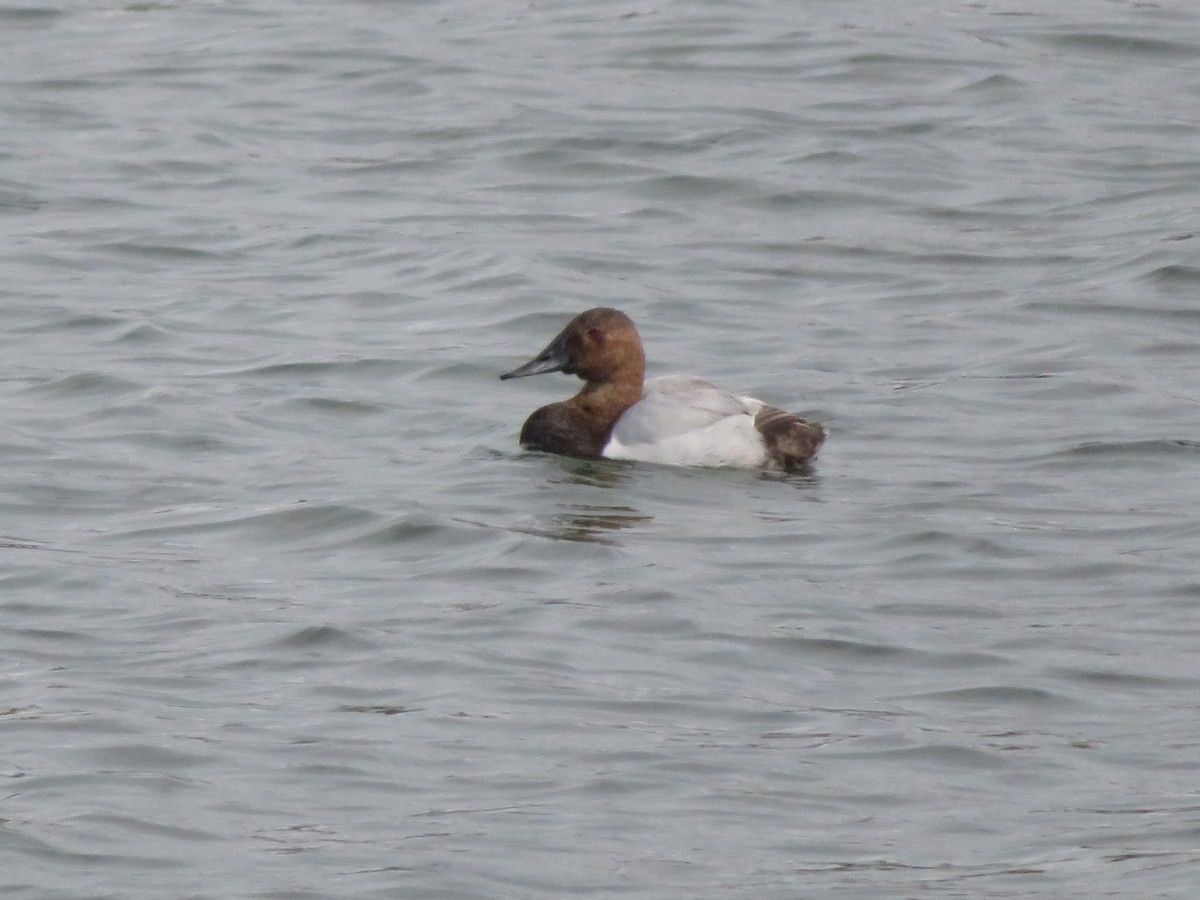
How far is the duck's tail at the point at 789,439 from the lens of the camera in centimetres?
909

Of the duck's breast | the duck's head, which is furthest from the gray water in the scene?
the duck's head

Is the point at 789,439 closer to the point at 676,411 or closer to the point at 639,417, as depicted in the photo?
the point at 676,411

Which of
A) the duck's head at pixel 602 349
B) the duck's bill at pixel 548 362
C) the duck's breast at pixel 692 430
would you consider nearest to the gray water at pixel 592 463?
the duck's breast at pixel 692 430

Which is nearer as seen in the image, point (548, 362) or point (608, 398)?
point (608, 398)

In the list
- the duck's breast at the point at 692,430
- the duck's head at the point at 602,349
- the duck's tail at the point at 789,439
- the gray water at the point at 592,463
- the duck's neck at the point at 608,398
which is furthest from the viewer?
the duck's head at the point at 602,349

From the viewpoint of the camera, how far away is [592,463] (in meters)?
9.45

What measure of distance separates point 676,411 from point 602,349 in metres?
0.59

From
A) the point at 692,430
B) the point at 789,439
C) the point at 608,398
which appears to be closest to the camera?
the point at 789,439

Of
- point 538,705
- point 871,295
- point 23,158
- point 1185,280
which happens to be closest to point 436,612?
point 538,705

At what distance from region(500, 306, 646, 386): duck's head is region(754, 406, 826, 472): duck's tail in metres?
→ 0.77

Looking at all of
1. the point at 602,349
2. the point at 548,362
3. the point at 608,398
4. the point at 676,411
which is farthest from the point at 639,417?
the point at 548,362

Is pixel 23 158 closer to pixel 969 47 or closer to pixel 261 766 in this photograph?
pixel 969 47

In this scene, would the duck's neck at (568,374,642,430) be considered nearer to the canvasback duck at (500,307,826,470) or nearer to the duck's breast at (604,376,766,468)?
the canvasback duck at (500,307,826,470)

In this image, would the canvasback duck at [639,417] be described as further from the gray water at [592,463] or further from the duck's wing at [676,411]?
the gray water at [592,463]
